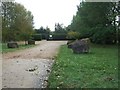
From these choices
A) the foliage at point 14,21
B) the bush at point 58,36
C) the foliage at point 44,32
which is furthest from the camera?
the foliage at point 44,32

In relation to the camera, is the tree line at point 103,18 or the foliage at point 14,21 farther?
the foliage at point 14,21

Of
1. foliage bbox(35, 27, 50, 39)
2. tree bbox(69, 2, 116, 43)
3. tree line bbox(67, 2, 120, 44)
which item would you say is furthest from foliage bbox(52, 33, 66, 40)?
tree line bbox(67, 2, 120, 44)

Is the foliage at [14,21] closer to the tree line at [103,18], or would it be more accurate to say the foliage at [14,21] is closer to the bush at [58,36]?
the tree line at [103,18]

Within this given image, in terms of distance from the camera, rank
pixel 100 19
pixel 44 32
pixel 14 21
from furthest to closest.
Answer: pixel 44 32 < pixel 14 21 < pixel 100 19

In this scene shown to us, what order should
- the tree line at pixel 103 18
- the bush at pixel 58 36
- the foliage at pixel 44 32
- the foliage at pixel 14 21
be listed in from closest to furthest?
the tree line at pixel 103 18
the foliage at pixel 14 21
the bush at pixel 58 36
the foliage at pixel 44 32

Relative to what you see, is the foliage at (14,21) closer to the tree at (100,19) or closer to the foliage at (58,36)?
the tree at (100,19)

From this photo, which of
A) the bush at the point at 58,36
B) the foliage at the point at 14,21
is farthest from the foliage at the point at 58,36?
the foliage at the point at 14,21

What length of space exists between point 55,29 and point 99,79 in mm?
77668

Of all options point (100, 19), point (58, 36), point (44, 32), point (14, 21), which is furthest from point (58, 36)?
point (100, 19)

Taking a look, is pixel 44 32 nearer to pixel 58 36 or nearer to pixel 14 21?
pixel 58 36

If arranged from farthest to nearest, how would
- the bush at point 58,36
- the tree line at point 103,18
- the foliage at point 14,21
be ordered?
the bush at point 58,36 → the foliage at point 14,21 → the tree line at point 103,18

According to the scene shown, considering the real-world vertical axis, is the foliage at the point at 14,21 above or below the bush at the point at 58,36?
above

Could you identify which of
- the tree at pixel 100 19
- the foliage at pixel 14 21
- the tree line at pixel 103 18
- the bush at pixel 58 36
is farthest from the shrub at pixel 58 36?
the tree line at pixel 103 18

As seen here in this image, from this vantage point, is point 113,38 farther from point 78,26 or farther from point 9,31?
point 9,31
